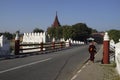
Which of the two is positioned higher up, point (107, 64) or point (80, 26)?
point (80, 26)

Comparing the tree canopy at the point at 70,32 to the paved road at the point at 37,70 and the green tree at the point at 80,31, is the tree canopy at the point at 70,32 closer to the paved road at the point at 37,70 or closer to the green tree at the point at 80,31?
the green tree at the point at 80,31

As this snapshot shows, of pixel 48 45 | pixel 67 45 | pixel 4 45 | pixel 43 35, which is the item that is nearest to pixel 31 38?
pixel 43 35

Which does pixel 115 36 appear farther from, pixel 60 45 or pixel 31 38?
pixel 60 45

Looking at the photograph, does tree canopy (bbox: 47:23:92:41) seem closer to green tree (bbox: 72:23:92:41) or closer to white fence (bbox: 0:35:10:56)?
green tree (bbox: 72:23:92:41)

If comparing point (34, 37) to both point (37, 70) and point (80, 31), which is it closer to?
point (80, 31)

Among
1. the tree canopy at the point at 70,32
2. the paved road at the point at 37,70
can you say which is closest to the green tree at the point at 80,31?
the tree canopy at the point at 70,32

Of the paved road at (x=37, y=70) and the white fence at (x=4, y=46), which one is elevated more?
the white fence at (x=4, y=46)

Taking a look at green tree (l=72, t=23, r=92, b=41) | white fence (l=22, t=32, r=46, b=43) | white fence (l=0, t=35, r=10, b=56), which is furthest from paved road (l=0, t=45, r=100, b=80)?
green tree (l=72, t=23, r=92, b=41)

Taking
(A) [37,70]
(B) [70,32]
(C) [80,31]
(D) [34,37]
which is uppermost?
(C) [80,31]

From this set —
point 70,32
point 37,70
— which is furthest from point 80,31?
point 37,70

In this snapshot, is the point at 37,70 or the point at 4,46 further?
the point at 4,46

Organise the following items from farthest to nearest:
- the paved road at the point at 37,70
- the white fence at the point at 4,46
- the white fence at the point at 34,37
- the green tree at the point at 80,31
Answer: the green tree at the point at 80,31, the white fence at the point at 34,37, the white fence at the point at 4,46, the paved road at the point at 37,70

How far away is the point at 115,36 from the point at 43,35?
72.0 metres

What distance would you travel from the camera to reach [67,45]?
188ft
